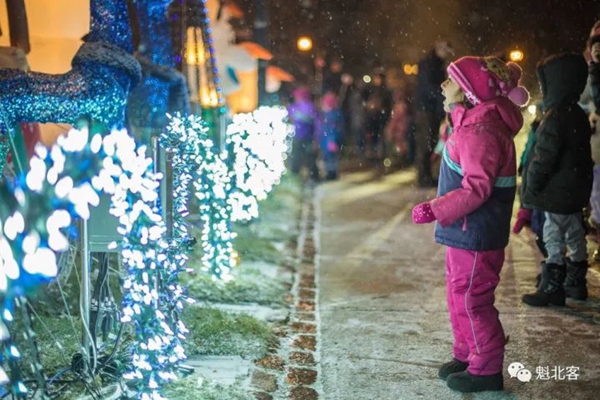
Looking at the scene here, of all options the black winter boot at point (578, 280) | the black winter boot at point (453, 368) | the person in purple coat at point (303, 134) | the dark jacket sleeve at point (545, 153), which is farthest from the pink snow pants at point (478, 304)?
the person in purple coat at point (303, 134)

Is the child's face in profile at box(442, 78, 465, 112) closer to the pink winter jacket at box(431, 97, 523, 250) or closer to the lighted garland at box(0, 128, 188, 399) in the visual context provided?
the pink winter jacket at box(431, 97, 523, 250)

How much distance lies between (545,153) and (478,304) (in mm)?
2249

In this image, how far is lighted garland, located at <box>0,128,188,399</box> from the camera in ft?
9.32

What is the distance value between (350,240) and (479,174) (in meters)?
5.60

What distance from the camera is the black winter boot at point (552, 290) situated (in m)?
6.48

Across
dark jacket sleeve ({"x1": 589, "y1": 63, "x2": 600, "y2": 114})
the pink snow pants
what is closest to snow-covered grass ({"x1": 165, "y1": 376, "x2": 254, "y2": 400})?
the pink snow pants

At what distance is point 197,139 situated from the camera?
6.25 m

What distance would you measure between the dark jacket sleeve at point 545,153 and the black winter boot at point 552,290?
26.8 inches

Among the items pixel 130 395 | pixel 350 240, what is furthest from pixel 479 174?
pixel 350 240

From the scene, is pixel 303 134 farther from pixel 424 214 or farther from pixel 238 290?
pixel 424 214

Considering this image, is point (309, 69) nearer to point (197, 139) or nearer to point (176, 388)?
point (197, 139)

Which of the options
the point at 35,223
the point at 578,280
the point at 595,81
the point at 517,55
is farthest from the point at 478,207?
the point at 517,55

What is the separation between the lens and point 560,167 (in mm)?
6340

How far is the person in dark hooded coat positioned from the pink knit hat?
1843mm
